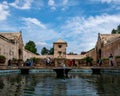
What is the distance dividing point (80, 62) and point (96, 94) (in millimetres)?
55783

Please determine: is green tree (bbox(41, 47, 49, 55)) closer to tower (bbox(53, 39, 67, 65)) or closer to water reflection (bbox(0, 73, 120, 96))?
tower (bbox(53, 39, 67, 65))

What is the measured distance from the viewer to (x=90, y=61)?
68.5 meters

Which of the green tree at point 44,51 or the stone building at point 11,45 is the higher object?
the green tree at point 44,51

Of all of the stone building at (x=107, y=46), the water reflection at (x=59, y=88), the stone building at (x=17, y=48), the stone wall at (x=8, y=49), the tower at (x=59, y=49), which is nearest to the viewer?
the water reflection at (x=59, y=88)

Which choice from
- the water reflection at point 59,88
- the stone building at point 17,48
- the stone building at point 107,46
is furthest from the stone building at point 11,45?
the water reflection at point 59,88

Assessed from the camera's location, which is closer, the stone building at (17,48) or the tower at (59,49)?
the stone building at (17,48)

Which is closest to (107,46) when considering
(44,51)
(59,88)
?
(59,88)

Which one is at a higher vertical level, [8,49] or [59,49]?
[59,49]

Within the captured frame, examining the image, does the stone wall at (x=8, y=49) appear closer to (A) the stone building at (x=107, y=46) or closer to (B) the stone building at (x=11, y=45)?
(B) the stone building at (x=11, y=45)

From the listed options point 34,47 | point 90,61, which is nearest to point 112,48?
point 90,61

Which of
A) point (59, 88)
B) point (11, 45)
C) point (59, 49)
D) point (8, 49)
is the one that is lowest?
point (59, 88)

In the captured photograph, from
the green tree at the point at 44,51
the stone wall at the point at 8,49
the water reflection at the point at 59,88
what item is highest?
the green tree at the point at 44,51

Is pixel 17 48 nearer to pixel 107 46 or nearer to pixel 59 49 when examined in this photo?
pixel 59 49

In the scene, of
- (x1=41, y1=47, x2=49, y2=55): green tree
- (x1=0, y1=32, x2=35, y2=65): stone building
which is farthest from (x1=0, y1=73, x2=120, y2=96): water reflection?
(x1=41, y1=47, x2=49, y2=55): green tree
